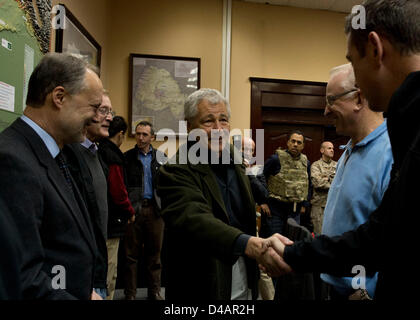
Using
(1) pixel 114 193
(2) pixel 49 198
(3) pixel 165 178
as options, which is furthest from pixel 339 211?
(1) pixel 114 193

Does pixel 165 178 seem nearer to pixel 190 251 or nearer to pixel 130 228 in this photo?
pixel 190 251

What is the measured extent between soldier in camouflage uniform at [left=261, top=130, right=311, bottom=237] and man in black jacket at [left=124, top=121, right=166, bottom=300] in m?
1.23

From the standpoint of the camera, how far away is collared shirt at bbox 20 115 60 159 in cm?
106

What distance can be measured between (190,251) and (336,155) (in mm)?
4110

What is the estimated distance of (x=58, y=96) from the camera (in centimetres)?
111

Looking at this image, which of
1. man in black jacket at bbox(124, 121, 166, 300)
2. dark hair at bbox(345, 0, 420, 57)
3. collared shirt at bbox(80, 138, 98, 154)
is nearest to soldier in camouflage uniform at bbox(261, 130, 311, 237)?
man in black jacket at bbox(124, 121, 166, 300)

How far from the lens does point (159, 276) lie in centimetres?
332

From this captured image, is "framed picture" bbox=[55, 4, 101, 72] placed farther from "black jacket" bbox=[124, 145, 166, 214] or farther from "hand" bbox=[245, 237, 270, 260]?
"hand" bbox=[245, 237, 270, 260]

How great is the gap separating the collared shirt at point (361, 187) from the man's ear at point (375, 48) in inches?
18.4

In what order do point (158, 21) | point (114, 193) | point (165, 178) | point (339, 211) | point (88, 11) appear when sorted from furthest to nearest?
point (158, 21), point (88, 11), point (114, 193), point (165, 178), point (339, 211)

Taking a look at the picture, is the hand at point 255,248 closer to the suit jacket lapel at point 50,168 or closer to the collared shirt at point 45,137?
the suit jacket lapel at point 50,168

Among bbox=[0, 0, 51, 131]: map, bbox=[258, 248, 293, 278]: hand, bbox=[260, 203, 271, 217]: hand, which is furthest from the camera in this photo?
bbox=[260, 203, 271, 217]: hand

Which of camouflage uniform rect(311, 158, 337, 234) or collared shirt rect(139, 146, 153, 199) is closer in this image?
collared shirt rect(139, 146, 153, 199)

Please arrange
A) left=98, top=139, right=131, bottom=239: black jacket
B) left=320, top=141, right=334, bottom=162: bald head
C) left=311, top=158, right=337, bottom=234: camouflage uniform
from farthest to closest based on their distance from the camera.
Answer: left=320, top=141, right=334, bottom=162: bald head → left=311, top=158, right=337, bottom=234: camouflage uniform → left=98, top=139, right=131, bottom=239: black jacket
